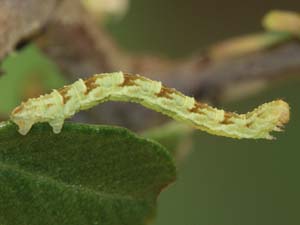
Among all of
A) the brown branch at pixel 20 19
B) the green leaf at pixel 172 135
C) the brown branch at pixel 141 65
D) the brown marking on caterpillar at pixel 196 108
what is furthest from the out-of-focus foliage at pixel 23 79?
the brown marking on caterpillar at pixel 196 108

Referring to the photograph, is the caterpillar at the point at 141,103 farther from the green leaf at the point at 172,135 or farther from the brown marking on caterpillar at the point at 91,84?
the green leaf at the point at 172,135

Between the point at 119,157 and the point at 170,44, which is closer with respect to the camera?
the point at 119,157

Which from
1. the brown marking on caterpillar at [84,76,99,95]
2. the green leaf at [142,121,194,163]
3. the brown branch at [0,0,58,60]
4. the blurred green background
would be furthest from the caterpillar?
the blurred green background

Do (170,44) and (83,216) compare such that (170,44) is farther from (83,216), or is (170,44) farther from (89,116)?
(83,216)

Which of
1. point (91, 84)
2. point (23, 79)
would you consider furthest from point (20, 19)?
point (23, 79)

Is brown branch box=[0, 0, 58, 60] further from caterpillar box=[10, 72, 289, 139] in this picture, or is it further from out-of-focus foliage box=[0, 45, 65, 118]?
out-of-focus foliage box=[0, 45, 65, 118]

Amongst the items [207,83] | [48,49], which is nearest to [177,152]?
[207,83]
